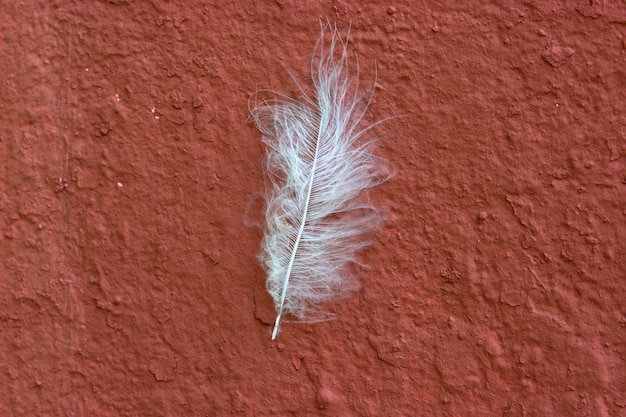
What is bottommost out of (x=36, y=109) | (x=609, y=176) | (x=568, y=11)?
(x=36, y=109)

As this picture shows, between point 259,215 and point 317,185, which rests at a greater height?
point 317,185

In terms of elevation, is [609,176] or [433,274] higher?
[609,176]

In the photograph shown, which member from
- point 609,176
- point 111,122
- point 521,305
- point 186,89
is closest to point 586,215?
point 609,176

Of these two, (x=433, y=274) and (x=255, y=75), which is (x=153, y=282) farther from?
(x=433, y=274)
